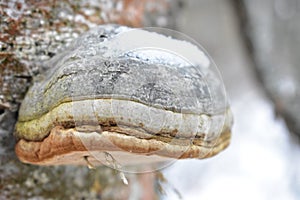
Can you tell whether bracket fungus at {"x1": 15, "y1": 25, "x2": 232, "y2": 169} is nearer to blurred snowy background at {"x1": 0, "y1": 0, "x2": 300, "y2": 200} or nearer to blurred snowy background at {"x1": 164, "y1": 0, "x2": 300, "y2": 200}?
blurred snowy background at {"x1": 0, "y1": 0, "x2": 300, "y2": 200}

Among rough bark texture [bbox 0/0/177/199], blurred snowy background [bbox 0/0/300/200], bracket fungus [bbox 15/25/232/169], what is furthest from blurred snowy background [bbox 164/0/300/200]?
bracket fungus [bbox 15/25/232/169]

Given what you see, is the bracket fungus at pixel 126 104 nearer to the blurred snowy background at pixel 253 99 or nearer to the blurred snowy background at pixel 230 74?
the blurred snowy background at pixel 230 74

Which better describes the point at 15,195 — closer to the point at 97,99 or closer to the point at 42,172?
the point at 42,172

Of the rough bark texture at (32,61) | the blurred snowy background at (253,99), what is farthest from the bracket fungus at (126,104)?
the blurred snowy background at (253,99)

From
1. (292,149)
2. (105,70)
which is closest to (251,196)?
(292,149)

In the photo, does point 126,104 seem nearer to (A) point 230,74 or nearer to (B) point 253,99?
(B) point 253,99
